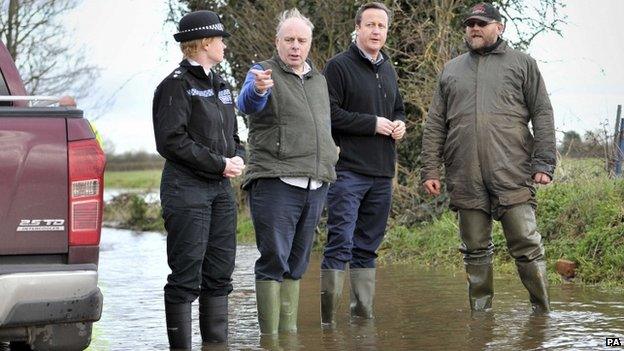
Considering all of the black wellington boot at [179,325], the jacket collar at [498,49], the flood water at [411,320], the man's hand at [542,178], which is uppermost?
the jacket collar at [498,49]

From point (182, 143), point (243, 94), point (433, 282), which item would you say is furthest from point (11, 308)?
point (433, 282)

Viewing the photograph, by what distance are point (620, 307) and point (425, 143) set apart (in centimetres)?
197

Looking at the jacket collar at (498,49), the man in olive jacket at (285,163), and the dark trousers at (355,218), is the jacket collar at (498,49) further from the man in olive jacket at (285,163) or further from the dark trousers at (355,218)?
the man in olive jacket at (285,163)

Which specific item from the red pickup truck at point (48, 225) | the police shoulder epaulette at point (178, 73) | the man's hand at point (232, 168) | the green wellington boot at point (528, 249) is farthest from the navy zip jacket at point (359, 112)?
the red pickup truck at point (48, 225)

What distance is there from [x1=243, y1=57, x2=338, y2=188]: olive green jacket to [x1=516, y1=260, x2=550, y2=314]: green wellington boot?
1759 millimetres

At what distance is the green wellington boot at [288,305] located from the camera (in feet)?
27.1

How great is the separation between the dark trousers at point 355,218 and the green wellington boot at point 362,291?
0.05 meters

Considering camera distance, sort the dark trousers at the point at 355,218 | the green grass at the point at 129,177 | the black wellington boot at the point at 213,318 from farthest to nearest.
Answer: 1. the green grass at the point at 129,177
2. the dark trousers at the point at 355,218
3. the black wellington boot at the point at 213,318

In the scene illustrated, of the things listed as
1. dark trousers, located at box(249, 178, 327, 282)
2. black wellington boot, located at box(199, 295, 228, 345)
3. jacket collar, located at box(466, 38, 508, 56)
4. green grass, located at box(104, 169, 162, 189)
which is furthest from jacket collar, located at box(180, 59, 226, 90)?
green grass, located at box(104, 169, 162, 189)

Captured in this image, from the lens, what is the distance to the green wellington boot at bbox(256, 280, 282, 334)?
8.06 m

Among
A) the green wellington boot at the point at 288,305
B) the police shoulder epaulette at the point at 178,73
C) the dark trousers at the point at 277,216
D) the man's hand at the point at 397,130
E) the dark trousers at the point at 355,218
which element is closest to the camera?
the police shoulder epaulette at the point at 178,73

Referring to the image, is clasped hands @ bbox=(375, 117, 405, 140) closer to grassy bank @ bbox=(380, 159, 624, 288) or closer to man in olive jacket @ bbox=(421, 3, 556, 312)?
man in olive jacket @ bbox=(421, 3, 556, 312)

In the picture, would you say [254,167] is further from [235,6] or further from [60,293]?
[235,6]

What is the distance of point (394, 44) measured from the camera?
50.1 ft
